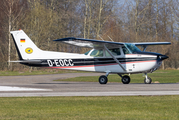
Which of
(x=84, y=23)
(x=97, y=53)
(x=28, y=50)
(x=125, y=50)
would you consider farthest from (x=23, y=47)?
(x=84, y=23)

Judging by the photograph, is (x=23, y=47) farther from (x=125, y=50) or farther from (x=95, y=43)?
(x=125, y=50)

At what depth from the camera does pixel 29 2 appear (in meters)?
54.0

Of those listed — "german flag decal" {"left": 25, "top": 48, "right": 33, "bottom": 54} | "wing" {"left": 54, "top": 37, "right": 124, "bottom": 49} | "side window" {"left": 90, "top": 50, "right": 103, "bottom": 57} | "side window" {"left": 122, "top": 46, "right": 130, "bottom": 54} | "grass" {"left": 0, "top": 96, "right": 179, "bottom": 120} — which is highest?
"wing" {"left": 54, "top": 37, "right": 124, "bottom": 49}

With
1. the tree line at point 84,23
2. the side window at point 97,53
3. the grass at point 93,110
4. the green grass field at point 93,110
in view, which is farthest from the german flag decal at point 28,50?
the tree line at point 84,23

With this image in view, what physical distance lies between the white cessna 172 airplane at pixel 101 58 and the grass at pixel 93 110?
9.11m

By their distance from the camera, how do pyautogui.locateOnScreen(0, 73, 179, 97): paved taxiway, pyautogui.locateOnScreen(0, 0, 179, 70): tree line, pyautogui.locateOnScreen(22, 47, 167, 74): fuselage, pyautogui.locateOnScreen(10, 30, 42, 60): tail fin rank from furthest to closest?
pyautogui.locateOnScreen(0, 0, 179, 70): tree line → pyautogui.locateOnScreen(10, 30, 42, 60): tail fin → pyautogui.locateOnScreen(22, 47, 167, 74): fuselage → pyautogui.locateOnScreen(0, 73, 179, 97): paved taxiway

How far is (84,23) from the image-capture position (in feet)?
195

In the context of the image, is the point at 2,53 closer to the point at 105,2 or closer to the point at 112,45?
the point at 105,2

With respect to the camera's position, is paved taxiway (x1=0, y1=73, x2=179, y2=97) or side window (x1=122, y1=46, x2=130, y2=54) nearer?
paved taxiway (x1=0, y1=73, x2=179, y2=97)

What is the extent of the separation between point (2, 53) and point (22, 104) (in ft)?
148

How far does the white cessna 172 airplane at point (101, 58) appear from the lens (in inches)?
767

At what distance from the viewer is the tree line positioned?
46875 mm

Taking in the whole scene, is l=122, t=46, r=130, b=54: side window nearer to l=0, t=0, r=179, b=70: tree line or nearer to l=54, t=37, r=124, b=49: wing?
l=54, t=37, r=124, b=49: wing

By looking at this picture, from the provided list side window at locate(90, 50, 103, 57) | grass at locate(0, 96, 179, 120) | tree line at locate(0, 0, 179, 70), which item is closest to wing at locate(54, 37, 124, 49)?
side window at locate(90, 50, 103, 57)
